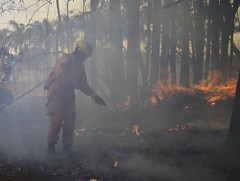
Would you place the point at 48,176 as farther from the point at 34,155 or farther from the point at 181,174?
the point at 181,174

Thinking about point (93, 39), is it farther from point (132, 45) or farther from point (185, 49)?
point (185, 49)

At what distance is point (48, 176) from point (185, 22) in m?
14.8

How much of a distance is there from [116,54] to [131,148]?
5.88 m

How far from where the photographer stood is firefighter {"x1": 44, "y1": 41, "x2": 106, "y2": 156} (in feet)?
23.7

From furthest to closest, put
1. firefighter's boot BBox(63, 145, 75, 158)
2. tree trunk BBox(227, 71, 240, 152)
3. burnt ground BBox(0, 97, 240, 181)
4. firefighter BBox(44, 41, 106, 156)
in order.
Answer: firefighter BBox(44, 41, 106, 156) → firefighter's boot BBox(63, 145, 75, 158) → tree trunk BBox(227, 71, 240, 152) → burnt ground BBox(0, 97, 240, 181)

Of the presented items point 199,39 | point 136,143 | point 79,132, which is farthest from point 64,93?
point 199,39

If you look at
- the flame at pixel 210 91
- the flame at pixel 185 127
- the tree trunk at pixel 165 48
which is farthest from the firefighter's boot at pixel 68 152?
the tree trunk at pixel 165 48

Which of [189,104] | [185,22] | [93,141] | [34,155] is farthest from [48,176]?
[185,22]

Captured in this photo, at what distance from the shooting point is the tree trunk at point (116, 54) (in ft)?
41.8

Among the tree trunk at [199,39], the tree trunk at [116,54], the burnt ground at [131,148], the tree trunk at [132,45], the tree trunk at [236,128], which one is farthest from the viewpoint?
the tree trunk at [199,39]

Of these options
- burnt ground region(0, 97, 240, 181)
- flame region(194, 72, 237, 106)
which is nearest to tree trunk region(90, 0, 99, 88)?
burnt ground region(0, 97, 240, 181)

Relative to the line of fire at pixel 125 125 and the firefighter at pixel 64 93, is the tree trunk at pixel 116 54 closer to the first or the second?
the line of fire at pixel 125 125

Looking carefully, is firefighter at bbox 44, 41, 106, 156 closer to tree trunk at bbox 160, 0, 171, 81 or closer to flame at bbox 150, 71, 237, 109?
flame at bbox 150, 71, 237, 109

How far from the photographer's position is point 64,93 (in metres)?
7.35
